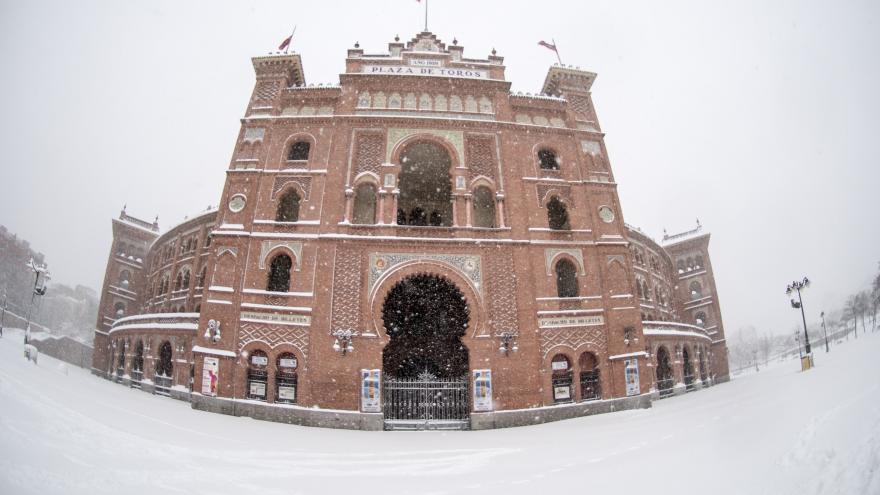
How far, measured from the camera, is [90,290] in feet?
256

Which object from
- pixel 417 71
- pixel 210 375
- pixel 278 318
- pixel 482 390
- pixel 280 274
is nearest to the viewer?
pixel 210 375

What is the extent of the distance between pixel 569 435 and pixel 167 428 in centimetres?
1039

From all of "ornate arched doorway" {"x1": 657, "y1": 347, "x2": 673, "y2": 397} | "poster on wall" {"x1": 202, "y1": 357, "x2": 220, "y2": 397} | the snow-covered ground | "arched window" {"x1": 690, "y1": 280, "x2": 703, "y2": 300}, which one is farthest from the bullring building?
"arched window" {"x1": 690, "y1": 280, "x2": 703, "y2": 300}

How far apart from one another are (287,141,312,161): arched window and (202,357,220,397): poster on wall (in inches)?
370

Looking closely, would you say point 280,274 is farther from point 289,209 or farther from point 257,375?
point 257,375

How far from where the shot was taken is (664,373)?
24.2 metres

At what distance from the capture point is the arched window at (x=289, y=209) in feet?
60.4

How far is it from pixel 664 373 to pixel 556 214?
12.8 metres

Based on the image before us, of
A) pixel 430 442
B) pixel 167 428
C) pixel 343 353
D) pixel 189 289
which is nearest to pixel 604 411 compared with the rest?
pixel 430 442

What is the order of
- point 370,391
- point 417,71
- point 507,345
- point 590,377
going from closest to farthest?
1. point 370,391
2. point 507,345
3. point 590,377
4. point 417,71

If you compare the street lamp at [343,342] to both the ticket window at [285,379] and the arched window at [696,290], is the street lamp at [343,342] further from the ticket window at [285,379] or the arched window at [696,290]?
the arched window at [696,290]

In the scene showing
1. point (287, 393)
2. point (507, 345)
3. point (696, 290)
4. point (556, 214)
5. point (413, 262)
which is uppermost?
point (556, 214)

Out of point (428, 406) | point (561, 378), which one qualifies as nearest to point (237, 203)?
point (428, 406)

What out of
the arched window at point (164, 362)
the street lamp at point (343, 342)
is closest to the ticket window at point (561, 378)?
the street lamp at point (343, 342)
